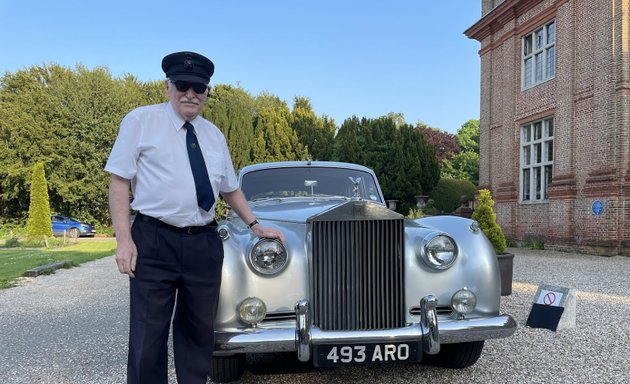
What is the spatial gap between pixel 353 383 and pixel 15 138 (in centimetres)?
3230

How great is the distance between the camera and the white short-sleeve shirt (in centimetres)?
236

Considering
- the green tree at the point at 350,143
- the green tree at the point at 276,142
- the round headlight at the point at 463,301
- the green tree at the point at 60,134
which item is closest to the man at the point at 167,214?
the round headlight at the point at 463,301

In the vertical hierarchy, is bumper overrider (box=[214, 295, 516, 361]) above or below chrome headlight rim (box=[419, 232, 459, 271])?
below

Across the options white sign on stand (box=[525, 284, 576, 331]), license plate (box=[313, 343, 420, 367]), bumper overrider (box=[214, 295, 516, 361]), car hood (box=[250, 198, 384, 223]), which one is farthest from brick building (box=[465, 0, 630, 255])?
license plate (box=[313, 343, 420, 367])

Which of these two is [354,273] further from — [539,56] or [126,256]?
[539,56]

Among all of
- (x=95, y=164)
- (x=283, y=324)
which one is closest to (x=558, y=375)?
(x=283, y=324)

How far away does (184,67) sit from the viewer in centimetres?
244

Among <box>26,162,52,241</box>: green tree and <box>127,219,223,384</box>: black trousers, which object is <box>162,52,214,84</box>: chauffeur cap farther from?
<box>26,162,52,241</box>: green tree

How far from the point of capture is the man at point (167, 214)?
2369mm

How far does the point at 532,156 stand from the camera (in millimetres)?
15672

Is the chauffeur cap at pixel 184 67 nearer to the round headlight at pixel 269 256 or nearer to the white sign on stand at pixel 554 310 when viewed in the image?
the round headlight at pixel 269 256

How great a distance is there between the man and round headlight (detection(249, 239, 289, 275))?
502mm

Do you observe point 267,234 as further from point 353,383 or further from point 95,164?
point 95,164

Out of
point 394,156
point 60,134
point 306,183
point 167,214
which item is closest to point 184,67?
point 167,214
